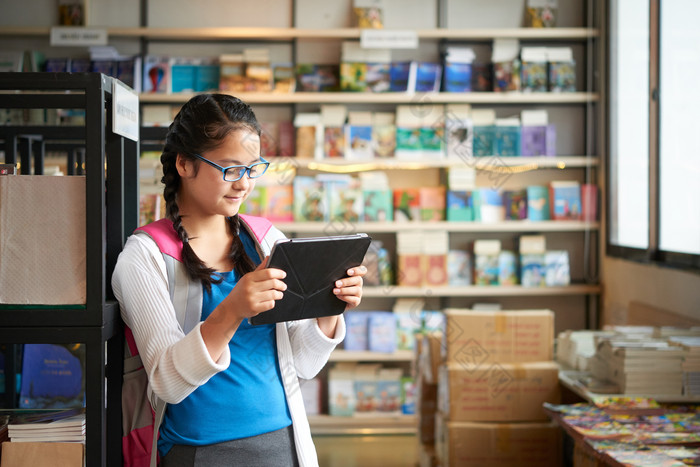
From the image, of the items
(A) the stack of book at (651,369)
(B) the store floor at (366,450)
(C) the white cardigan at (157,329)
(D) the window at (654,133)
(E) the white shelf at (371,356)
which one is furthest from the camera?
(E) the white shelf at (371,356)

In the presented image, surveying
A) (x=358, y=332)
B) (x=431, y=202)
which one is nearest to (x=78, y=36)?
(x=431, y=202)

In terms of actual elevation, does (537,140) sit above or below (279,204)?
above

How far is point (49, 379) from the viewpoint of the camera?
224 cm

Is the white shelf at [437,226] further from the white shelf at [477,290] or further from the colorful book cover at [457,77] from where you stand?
the colorful book cover at [457,77]

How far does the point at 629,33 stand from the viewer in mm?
4020

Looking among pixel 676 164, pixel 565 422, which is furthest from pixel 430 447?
pixel 676 164

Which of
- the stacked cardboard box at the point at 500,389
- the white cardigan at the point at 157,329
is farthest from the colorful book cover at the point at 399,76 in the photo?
the white cardigan at the point at 157,329

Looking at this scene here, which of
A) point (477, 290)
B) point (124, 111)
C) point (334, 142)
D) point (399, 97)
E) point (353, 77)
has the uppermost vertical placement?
point (353, 77)

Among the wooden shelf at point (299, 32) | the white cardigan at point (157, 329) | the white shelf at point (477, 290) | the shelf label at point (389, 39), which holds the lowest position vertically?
the white shelf at point (477, 290)

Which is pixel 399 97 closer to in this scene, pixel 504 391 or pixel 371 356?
pixel 371 356

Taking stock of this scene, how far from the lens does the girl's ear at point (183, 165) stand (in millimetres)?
1291

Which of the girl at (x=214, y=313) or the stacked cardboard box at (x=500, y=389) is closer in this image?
the girl at (x=214, y=313)

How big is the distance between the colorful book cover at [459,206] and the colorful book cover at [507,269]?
32 cm

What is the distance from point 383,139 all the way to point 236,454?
3317 millimetres
